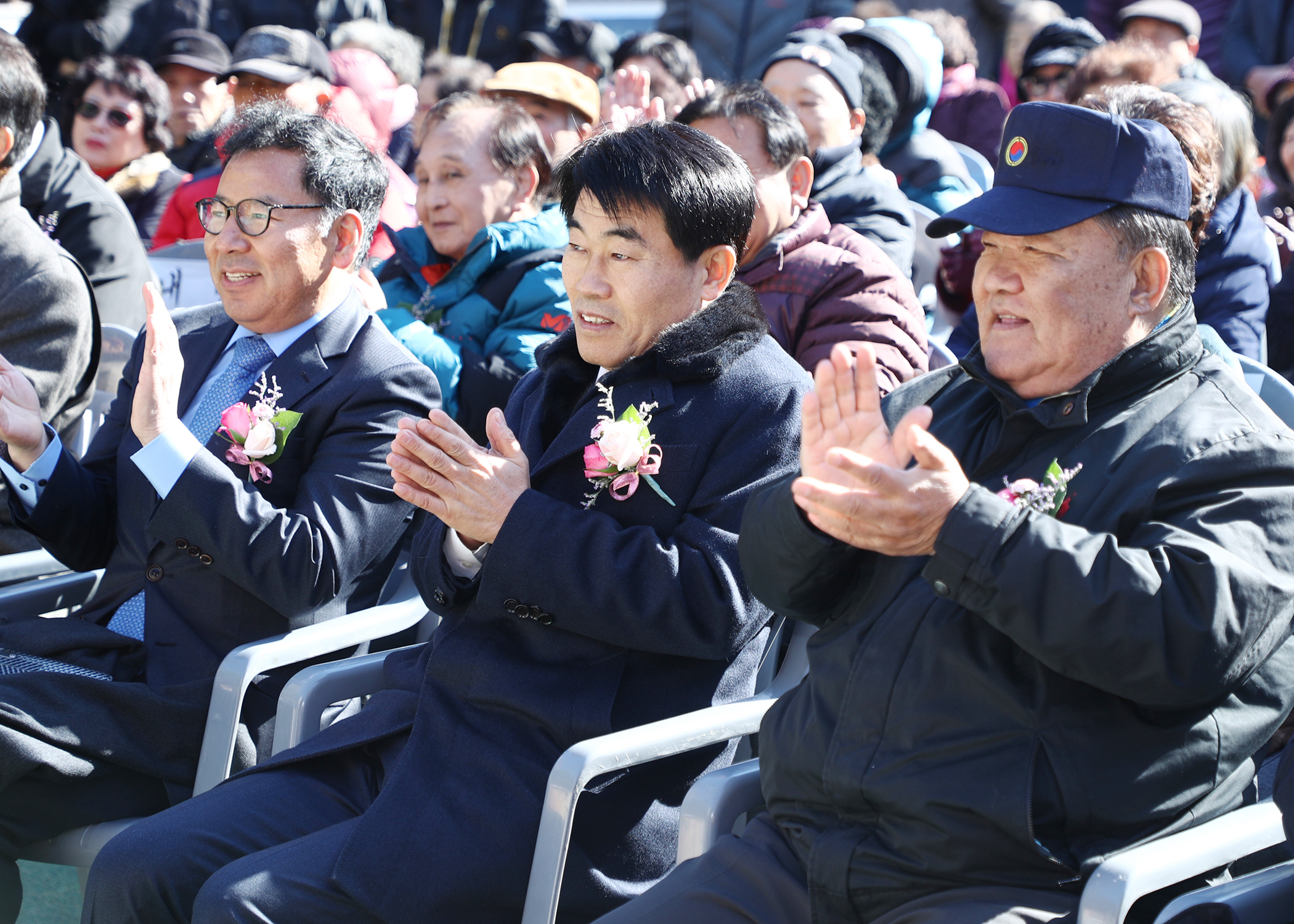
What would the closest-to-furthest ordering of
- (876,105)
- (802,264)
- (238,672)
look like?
(238,672), (802,264), (876,105)

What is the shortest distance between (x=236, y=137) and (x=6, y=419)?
764 millimetres

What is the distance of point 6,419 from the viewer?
2668mm

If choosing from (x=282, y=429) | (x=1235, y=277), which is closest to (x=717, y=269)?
(x=282, y=429)

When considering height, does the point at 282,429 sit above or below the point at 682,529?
below

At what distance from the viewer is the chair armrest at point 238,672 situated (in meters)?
2.44

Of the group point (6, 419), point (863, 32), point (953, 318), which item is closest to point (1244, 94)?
point (863, 32)

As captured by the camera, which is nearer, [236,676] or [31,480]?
[236,676]

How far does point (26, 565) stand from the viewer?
2984 mm

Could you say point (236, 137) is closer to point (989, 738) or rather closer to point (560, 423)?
point (560, 423)

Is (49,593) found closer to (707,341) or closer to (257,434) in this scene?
(257,434)

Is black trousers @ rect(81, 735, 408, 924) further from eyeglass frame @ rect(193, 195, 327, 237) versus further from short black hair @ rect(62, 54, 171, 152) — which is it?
short black hair @ rect(62, 54, 171, 152)

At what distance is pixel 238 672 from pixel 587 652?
69cm

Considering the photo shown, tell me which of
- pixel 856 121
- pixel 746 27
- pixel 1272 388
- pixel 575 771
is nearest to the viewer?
pixel 575 771

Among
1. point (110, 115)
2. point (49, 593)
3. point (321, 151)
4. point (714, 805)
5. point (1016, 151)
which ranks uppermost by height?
point (1016, 151)
